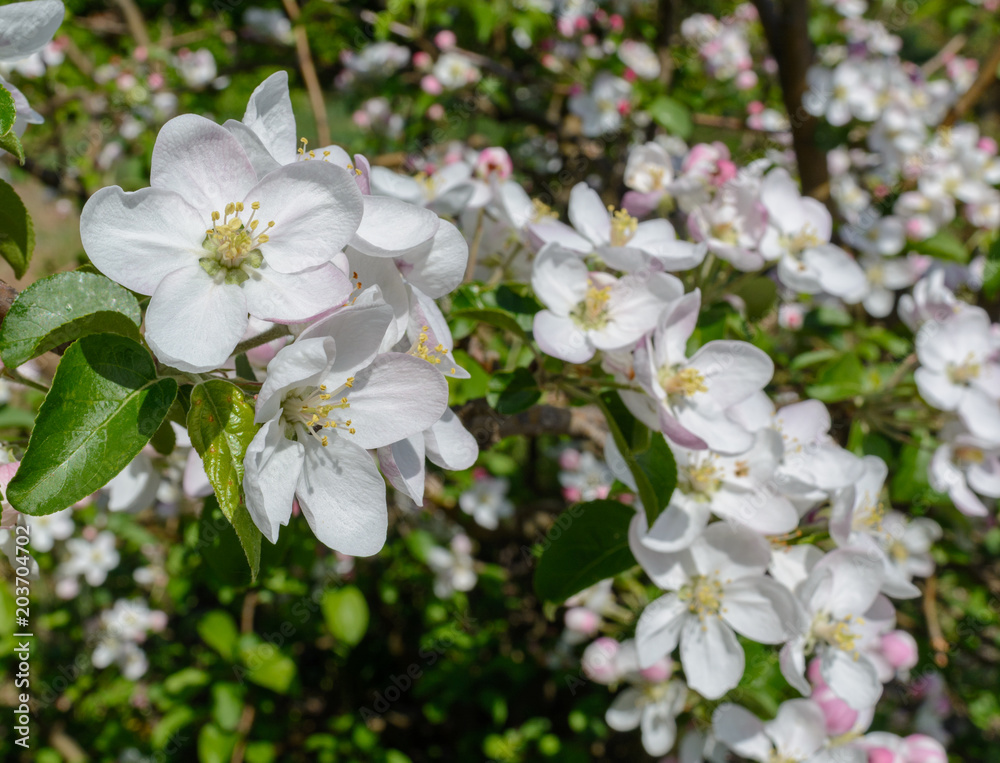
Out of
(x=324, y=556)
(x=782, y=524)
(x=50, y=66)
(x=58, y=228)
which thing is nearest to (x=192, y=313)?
(x=782, y=524)

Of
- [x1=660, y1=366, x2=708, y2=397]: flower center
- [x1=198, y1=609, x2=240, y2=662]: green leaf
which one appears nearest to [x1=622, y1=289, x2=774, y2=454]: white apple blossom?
[x1=660, y1=366, x2=708, y2=397]: flower center

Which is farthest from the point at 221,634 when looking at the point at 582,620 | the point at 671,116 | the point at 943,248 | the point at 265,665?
the point at 943,248

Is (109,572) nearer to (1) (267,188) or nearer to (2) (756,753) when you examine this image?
(2) (756,753)

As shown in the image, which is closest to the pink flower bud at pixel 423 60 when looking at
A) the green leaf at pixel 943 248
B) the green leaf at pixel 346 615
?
the green leaf at pixel 943 248

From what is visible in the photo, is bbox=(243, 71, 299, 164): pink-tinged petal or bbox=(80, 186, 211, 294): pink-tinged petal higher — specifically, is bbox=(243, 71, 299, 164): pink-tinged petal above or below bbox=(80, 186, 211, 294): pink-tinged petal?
above

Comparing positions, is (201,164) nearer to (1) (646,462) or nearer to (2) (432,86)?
(1) (646,462)

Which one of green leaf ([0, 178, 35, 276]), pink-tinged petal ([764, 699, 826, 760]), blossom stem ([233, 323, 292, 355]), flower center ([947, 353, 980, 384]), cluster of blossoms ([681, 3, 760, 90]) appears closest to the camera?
blossom stem ([233, 323, 292, 355])

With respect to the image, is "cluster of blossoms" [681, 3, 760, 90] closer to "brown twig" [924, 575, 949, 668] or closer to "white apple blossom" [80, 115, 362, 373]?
"brown twig" [924, 575, 949, 668]
